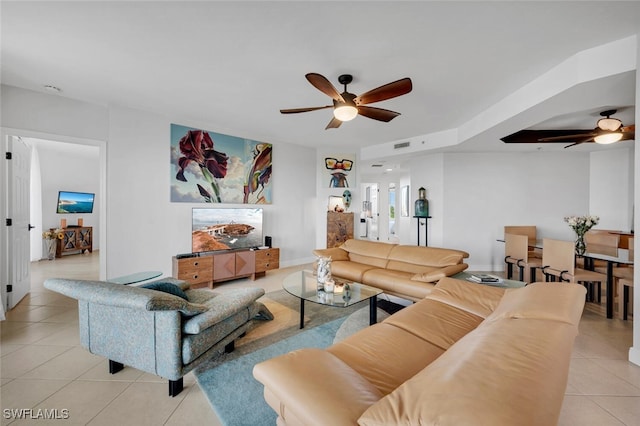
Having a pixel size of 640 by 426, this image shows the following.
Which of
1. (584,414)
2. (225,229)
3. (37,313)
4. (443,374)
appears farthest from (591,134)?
(37,313)

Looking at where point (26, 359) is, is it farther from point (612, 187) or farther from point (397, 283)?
point (612, 187)

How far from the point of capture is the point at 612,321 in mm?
2945

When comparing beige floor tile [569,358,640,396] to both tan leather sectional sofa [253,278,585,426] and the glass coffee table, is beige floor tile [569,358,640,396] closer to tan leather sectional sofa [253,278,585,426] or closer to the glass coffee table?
tan leather sectional sofa [253,278,585,426]

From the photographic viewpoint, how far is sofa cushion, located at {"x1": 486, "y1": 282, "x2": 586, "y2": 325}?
123 centimetres

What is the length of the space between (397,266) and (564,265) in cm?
199

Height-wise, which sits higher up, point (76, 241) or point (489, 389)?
point (489, 389)

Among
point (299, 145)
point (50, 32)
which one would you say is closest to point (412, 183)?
point (299, 145)

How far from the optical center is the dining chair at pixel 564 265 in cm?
315

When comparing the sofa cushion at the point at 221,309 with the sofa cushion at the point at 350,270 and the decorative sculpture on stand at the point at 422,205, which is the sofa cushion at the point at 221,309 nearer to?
the sofa cushion at the point at 350,270

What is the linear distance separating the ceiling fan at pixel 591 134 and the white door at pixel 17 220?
700 cm

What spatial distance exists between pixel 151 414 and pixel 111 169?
132 inches

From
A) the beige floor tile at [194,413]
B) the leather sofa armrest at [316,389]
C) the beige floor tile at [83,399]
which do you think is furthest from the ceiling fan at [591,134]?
the beige floor tile at [83,399]

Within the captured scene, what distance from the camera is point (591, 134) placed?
371 centimetres

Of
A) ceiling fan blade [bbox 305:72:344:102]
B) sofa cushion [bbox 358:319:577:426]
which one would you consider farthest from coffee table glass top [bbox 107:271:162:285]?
sofa cushion [bbox 358:319:577:426]
